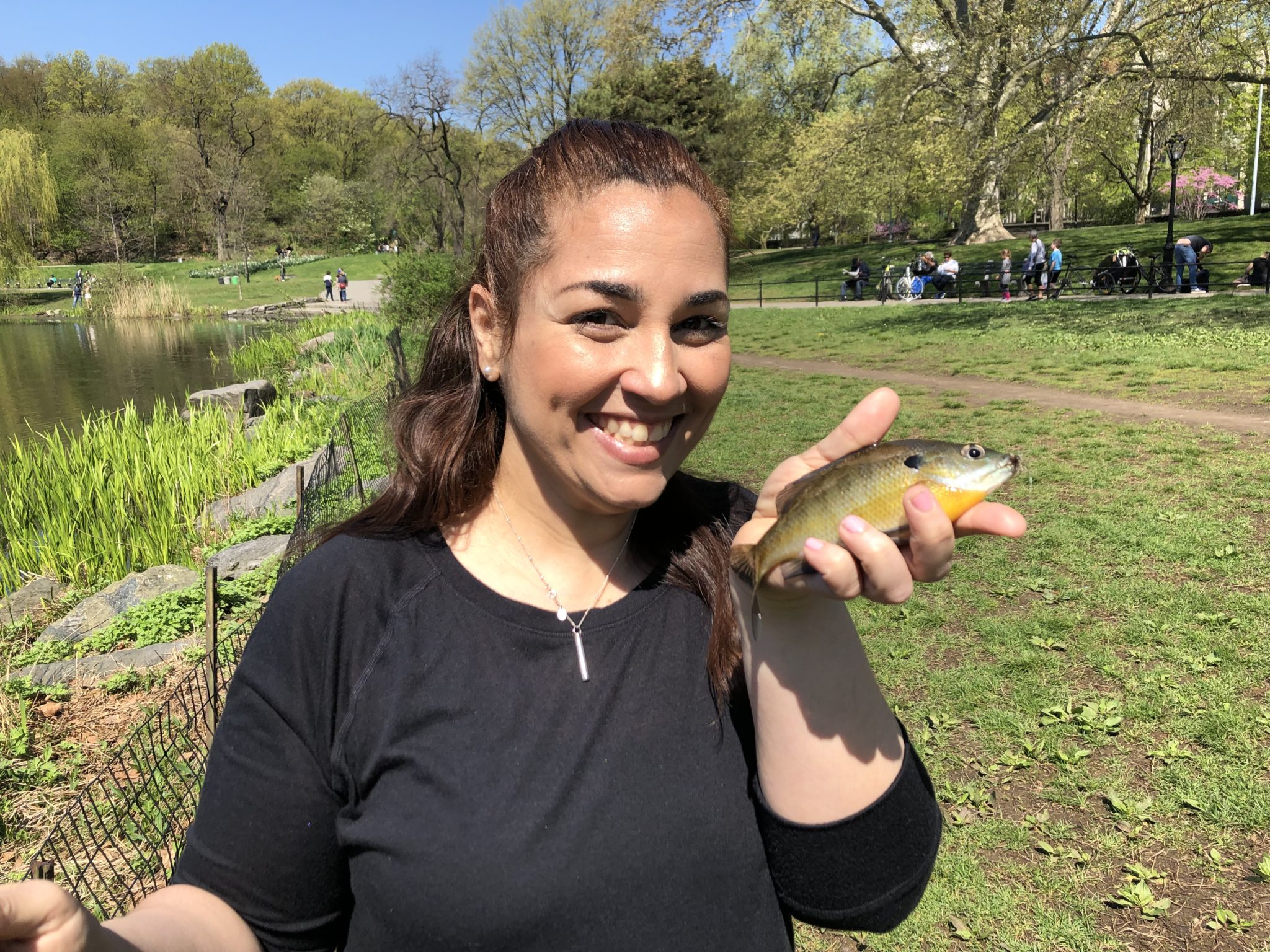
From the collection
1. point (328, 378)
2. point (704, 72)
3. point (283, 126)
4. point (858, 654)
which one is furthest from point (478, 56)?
point (858, 654)

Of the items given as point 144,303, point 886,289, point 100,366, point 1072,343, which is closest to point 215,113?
point 144,303

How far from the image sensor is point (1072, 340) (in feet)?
51.3

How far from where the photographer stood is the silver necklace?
162 cm

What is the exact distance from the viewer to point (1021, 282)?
2553 cm

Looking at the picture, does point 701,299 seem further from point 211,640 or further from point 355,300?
point 355,300

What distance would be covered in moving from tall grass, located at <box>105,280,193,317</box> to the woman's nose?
35.7m

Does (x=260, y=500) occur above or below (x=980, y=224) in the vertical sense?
below

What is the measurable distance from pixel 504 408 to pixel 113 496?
22.3 ft

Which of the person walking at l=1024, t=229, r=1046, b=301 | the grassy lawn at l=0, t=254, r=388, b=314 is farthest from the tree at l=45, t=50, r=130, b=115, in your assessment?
the person walking at l=1024, t=229, r=1046, b=301

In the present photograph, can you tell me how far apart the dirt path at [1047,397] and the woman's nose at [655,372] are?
32.4 ft

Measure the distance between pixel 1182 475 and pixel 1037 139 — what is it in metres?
15.0

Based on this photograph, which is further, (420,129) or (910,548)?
(420,129)

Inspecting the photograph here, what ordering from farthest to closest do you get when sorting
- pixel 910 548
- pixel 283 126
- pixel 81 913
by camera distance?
pixel 283 126
pixel 910 548
pixel 81 913

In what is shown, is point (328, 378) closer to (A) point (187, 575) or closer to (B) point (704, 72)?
(A) point (187, 575)
